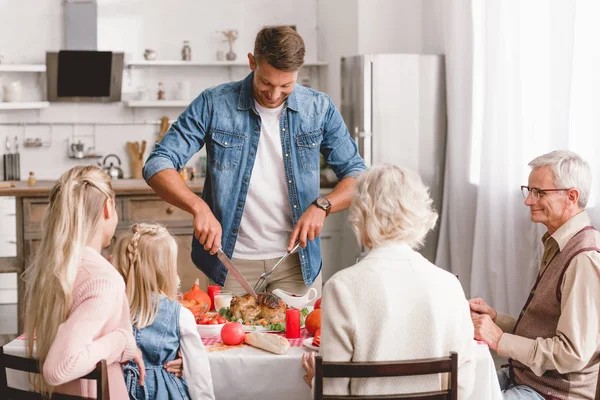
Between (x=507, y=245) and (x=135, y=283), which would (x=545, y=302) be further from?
(x=507, y=245)

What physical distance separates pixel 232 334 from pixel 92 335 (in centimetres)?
51

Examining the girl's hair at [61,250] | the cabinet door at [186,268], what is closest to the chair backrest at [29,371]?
the girl's hair at [61,250]

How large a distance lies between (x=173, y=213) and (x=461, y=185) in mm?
1932

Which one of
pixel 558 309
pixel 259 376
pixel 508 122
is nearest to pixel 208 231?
pixel 259 376

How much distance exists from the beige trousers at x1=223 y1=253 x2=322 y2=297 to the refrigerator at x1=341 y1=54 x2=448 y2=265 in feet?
8.77

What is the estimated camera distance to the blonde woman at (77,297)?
179 centimetres

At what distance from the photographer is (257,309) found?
2.43m

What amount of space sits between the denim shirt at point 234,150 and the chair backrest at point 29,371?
0.89 metres

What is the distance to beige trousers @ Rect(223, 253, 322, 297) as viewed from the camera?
8.75 ft

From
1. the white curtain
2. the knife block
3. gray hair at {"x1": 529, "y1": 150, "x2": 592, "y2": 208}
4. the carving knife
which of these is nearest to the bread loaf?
the carving knife

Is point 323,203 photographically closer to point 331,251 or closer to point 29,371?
point 29,371

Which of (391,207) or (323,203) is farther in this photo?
(323,203)

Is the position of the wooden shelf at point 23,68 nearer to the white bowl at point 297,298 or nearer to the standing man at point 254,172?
the standing man at point 254,172

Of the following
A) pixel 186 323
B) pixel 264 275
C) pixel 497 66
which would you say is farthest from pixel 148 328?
pixel 497 66
